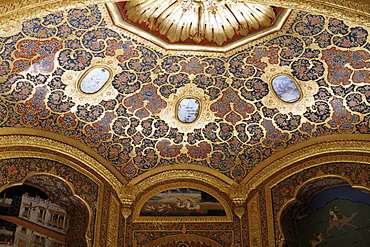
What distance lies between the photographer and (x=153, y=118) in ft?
39.4

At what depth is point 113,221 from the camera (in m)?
11.6

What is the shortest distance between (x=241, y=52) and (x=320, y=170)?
12.2ft

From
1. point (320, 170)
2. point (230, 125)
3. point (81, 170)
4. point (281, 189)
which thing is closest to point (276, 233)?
point (281, 189)

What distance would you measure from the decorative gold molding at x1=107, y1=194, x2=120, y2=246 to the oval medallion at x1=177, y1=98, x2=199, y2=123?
109 inches

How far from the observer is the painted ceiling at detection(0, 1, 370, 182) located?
31.7 ft

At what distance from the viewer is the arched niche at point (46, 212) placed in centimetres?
1141

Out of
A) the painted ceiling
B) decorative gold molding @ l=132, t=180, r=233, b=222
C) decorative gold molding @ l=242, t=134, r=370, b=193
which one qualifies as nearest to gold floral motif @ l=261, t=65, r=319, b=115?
the painted ceiling

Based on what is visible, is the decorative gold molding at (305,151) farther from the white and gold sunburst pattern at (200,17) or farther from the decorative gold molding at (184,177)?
the white and gold sunburst pattern at (200,17)

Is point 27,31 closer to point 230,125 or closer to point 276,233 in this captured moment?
point 230,125

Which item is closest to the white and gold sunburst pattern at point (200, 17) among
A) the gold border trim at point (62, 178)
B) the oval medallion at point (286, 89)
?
the oval medallion at point (286, 89)

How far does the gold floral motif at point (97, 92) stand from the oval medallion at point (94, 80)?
0.23 feet

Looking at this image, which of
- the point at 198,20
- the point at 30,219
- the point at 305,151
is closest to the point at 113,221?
the point at 30,219

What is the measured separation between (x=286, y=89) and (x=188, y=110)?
2577mm

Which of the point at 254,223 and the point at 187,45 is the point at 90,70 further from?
the point at 254,223
